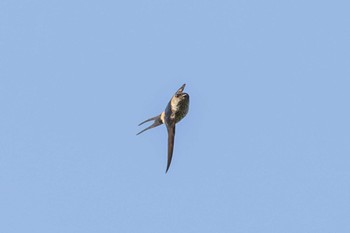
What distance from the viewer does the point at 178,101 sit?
37.4 m

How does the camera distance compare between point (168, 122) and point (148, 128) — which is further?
point (148, 128)

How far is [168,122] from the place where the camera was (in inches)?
1512

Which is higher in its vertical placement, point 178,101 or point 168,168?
point 178,101

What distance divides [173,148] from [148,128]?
4463 mm

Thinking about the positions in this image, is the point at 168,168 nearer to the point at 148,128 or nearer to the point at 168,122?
the point at 168,122

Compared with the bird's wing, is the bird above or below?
above

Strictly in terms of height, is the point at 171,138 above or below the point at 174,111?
below

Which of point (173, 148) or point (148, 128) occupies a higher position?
point (148, 128)

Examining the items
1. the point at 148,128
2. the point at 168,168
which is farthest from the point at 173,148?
the point at 148,128

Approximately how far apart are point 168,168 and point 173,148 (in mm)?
1402

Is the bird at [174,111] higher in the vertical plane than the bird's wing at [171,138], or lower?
higher

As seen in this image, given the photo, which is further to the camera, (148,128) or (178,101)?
(148,128)

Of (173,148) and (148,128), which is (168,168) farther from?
(148,128)

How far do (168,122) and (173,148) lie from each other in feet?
4.73
